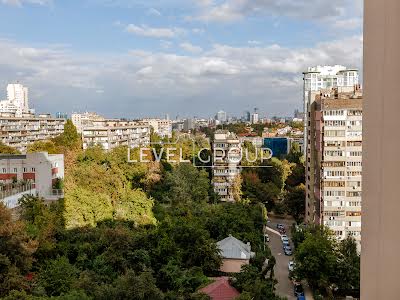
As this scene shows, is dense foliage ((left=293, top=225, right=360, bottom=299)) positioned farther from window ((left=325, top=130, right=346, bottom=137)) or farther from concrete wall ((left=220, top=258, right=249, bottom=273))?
window ((left=325, top=130, right=346, bottom=137))

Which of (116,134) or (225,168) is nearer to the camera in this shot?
(225,168)

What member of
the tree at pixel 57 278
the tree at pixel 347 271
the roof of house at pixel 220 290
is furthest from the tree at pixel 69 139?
the tree at pixel 347 271

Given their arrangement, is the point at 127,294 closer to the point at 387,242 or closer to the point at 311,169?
the point at 387,242

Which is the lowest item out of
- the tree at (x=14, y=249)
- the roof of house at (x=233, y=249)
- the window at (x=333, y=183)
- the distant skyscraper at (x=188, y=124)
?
the roof of house at (x=233, y=249)

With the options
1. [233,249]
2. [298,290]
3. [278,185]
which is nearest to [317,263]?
[298,290]

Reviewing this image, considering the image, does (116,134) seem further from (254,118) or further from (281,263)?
(281,263)

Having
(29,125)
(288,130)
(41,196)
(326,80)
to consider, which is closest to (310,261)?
(41,196)

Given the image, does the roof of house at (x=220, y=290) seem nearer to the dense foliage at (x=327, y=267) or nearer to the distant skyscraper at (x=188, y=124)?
the dense foliage at (x=327, y=267)
